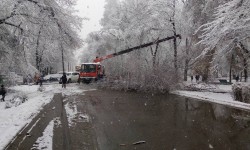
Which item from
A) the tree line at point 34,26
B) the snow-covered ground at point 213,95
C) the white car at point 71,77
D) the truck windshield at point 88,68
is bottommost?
the snow-covered ground at point 213,95

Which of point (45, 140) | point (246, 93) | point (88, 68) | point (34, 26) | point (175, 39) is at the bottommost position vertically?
point (45, 140)

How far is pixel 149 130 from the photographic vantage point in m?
9.59

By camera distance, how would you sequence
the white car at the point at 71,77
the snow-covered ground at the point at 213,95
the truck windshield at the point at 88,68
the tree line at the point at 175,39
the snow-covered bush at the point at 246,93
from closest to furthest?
the tree line at the point at 175,39
the snow-covered ground at the point at 213,95
the snow-covered bush at the point at 246,93
the truck windshield at the point at 88,68
the white car at the point at 71,77

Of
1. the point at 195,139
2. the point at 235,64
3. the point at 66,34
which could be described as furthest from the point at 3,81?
the point at 195,139

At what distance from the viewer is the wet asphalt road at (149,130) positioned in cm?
772

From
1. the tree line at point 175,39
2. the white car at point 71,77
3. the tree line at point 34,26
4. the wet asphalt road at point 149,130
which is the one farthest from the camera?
the white car at point 71,77

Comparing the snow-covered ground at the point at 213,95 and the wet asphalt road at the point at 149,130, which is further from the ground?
the snow-covered ground at the point at 213,95

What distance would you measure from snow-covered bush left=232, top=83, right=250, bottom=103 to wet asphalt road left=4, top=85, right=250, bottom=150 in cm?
328

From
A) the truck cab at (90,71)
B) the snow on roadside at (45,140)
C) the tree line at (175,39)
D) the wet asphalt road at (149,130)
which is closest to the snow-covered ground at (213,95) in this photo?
the tree line at (175,39)

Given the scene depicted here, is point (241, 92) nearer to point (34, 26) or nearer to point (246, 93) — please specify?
point (246, 93)

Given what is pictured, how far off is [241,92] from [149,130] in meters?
9.41

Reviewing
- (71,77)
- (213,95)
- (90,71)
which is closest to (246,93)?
(213,95)

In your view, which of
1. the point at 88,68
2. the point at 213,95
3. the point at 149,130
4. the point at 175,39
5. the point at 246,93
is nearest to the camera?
the point at 149,130

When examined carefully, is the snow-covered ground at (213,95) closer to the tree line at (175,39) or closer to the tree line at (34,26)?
the tree line at (175,39)
